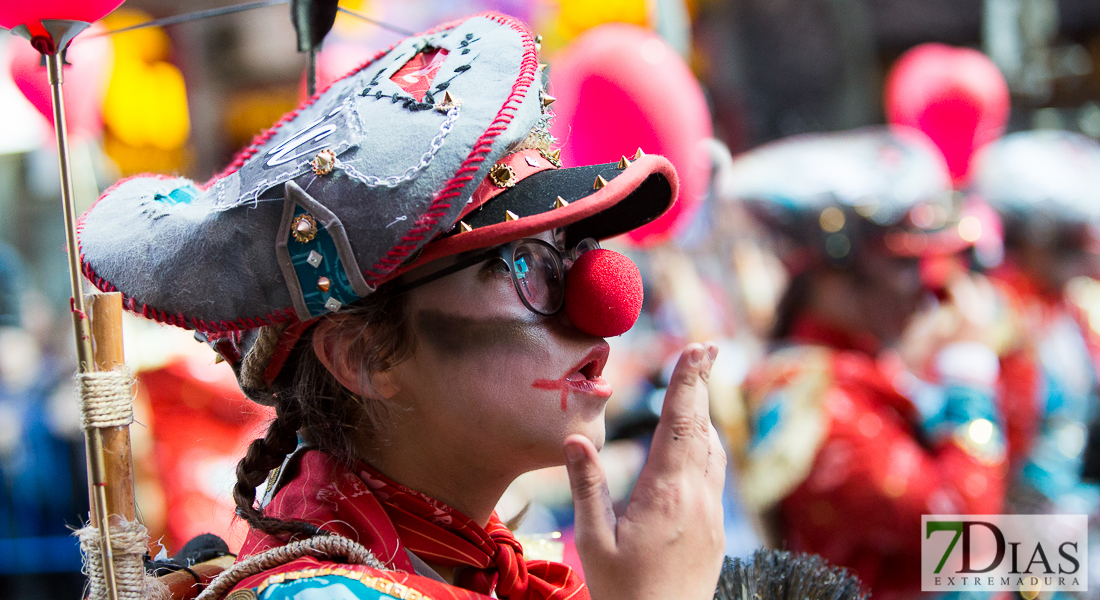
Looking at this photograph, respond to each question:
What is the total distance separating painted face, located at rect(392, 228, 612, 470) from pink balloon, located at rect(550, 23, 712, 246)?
1.73 m

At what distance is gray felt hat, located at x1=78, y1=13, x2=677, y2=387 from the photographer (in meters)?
1.22

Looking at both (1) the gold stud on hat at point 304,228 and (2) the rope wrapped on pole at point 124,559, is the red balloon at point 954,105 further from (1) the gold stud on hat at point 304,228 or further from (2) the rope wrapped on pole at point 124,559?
(2) the rope wrapped on pole at point 124,559

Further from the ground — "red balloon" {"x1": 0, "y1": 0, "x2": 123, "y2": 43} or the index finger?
"red balloon" {"x1": 0, "y1": 0, "x2": 123, "y2": 43}

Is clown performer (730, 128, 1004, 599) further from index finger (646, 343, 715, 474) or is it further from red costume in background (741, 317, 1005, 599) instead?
index finger (646, 343, 715, 474)

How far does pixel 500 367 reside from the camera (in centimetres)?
133

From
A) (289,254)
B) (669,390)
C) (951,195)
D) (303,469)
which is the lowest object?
(303,469)

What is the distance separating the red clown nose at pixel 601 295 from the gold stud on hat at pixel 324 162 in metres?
0.40

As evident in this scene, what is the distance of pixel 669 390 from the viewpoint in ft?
4.16

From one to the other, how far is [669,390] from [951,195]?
3236mm

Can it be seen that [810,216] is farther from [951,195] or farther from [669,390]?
[669,390]

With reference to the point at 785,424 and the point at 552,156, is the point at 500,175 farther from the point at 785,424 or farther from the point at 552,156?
the point at 785,424

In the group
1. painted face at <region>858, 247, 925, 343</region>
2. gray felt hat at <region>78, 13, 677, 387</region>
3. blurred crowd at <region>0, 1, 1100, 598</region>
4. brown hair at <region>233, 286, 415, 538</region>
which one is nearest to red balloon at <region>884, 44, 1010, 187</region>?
blurred crowd at <region>0, 1, 1100, 598</region>

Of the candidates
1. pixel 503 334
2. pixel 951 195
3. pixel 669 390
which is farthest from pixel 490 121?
pixel 951 195

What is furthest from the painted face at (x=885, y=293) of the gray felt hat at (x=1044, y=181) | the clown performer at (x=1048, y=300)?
the gray felt hat at (x=1044, y=181)
